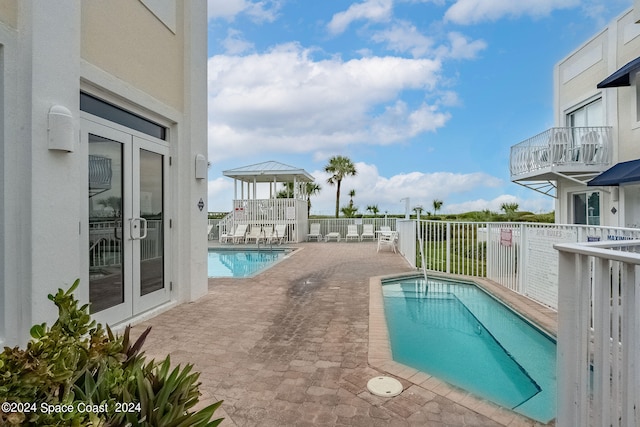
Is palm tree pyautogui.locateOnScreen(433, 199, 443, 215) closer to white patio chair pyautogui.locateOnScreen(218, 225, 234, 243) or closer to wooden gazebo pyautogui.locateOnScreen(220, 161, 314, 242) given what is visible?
wooden gazebo pyautogui.locateOnScreen(220, 161, 314, 242)

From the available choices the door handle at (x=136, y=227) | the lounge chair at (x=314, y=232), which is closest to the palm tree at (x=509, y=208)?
the lounge chair at (x=314, y=232)

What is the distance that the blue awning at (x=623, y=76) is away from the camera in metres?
7.83

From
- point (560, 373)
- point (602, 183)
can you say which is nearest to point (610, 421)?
point (560, 373)

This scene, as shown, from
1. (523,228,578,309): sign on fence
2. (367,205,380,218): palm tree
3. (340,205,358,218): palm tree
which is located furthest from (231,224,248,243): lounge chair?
(523,228,578,309): sign on fence

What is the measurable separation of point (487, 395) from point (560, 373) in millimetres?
1153

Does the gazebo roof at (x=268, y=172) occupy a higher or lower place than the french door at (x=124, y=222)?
higher

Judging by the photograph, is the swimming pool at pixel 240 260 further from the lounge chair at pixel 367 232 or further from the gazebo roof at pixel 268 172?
the lounge chair at pixel 367 232

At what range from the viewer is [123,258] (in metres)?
4.22

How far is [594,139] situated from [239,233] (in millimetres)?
13873

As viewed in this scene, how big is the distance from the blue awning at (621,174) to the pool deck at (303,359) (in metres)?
4.44

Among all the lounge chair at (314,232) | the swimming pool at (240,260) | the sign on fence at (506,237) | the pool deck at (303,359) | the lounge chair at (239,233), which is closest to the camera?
the pool deck at (303,359)

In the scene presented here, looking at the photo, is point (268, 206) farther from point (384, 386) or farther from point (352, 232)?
point (384, 386)

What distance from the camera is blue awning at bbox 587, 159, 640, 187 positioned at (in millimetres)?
7516

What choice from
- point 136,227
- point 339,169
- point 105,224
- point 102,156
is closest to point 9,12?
point 102,156
